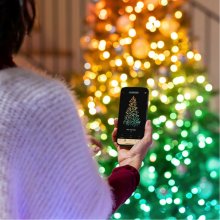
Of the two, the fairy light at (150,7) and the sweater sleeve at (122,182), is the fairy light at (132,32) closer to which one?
the fairy light at (150,7)

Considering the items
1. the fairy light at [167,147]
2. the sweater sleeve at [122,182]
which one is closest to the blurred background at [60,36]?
the fairy light at [167,147]

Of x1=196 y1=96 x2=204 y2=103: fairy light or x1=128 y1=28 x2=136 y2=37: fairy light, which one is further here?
x1=128 y1=28 x2=136 y2=37: fairy light

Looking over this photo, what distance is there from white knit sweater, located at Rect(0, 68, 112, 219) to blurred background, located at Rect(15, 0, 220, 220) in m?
2.10

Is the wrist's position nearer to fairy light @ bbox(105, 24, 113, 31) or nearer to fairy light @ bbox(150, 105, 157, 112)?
fairy light @ bbox(150, 105, 157, 112)

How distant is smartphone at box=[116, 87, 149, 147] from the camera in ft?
5.03

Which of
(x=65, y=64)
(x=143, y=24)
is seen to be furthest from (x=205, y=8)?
(x=143, y=24)

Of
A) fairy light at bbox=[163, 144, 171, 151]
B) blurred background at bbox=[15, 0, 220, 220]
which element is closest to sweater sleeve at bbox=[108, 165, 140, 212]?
blurred background at bbox=[15, 0, 220, 220]

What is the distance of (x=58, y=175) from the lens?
1169mm

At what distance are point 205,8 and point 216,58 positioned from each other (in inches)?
17.5

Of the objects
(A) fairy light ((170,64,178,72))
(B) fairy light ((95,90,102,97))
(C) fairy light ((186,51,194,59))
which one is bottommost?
(B) fairy light ((95,90,102,97))

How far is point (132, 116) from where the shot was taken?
5.13 ft

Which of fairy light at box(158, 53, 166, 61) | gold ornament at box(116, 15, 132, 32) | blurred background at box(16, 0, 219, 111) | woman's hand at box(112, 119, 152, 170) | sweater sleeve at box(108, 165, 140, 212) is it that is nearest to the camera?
sweater sleeve at box(108, 165, 140, 212)

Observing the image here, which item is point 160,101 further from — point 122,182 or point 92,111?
point 122,182

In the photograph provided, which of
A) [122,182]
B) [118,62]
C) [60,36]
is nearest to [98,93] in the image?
[118,62]
